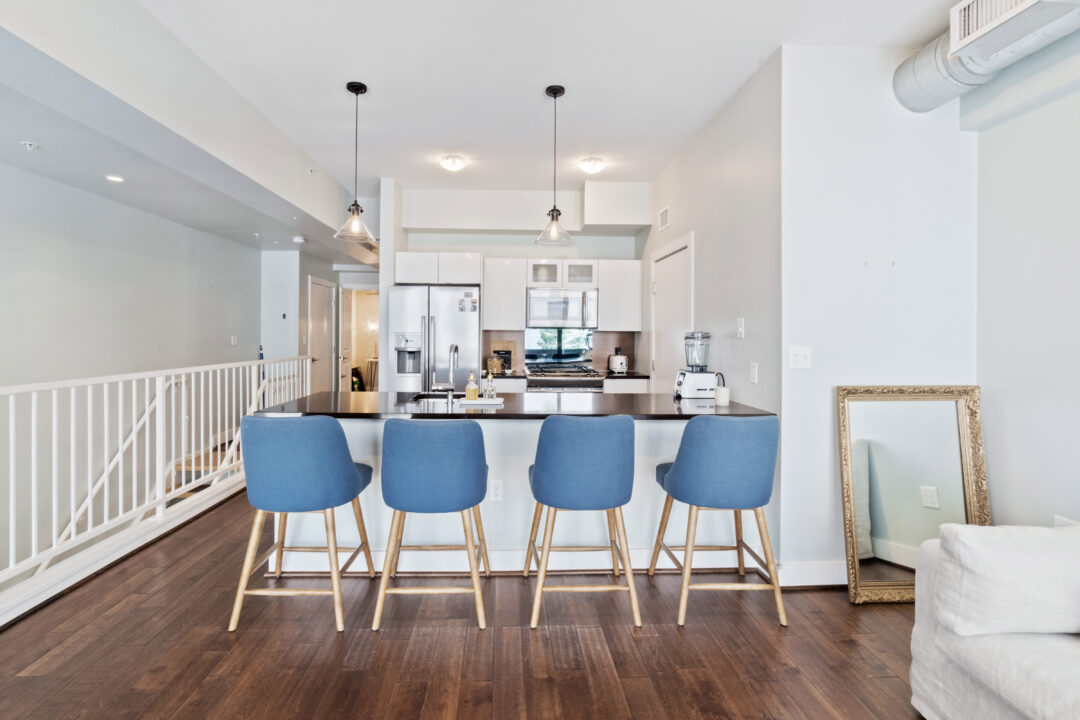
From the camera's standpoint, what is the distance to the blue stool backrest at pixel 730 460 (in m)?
2.38

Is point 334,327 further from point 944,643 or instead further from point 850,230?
point 944,643

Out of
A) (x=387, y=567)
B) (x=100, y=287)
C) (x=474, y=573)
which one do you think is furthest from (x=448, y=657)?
(x=100, y=287)

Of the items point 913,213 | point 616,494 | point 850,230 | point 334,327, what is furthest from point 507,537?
point 334,327

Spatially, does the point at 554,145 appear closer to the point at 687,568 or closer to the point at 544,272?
the point at 544,272

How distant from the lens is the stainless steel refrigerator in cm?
510

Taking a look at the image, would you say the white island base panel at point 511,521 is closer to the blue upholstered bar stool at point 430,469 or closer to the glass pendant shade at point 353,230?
the blue upholstered bar stool at point 430,469

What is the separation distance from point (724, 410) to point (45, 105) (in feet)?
12.8

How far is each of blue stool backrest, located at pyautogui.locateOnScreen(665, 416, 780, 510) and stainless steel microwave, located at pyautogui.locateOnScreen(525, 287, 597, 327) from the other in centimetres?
314

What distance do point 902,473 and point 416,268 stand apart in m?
4.23

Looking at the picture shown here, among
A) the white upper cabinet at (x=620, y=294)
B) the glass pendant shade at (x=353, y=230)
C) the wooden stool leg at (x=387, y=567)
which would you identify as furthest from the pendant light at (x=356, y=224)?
the white upper cabinet at (x=620, y=294)

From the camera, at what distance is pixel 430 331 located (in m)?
Answer: 5.11

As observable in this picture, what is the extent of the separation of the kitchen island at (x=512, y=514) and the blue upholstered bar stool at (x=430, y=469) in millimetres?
511

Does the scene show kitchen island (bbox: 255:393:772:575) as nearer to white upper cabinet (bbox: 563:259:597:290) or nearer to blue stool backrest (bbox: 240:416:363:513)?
blue stool backrest (bbox: 240:416:363:513)

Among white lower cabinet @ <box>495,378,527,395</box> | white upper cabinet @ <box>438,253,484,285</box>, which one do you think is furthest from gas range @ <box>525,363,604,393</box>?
white upper cabinet @ <box>438,253,484,285</box>
